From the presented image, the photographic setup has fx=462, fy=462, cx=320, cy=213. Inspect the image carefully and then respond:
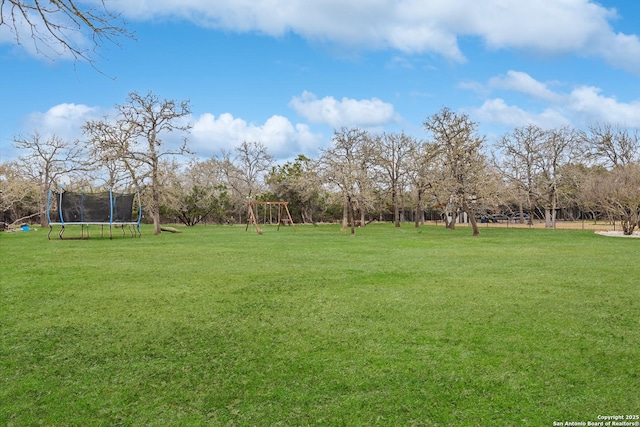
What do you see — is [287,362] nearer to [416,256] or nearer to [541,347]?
[541,347]

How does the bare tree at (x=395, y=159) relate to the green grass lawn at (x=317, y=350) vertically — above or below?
above

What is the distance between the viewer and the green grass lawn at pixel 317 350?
2.73 m

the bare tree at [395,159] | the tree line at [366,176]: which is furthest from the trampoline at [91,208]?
the bare tree at [395,159]

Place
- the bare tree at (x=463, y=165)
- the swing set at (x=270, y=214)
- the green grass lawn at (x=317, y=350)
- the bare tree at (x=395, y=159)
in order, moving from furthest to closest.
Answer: the bare tree at (x=395, y=159) < the swing set at (x=270, y=214) < the bare tree at (x=463, y=165) < the green grass lawn at (x=317, y=350)

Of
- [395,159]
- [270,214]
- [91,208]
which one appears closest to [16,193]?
[91,208]

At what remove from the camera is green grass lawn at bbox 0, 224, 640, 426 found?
2.73 metres

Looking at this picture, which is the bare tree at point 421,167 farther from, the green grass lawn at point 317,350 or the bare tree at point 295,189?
the green grass lawn at point 317,350

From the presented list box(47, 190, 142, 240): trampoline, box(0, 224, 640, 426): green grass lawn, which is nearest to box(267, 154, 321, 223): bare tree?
box(47, 190, 142, 240): trampoline

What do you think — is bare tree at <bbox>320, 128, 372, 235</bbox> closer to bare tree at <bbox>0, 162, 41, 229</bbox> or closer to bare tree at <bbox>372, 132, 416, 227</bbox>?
bare tree at <bbox>372, 132, 416, 227</bbox>

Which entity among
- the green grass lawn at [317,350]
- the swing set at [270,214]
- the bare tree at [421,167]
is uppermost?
the bare tree at [421,167]

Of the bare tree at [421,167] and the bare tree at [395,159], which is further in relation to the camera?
the bare tree at [395,159]

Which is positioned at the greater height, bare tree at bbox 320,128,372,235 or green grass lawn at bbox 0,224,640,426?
bare tree at bbox 320,128,372,235

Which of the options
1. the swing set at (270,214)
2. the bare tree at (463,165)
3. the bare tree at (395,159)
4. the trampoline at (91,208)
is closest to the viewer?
the trampoline at (91,208)

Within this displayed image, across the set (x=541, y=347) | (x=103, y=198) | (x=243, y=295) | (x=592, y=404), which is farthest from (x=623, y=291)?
(x=103, y=198)
